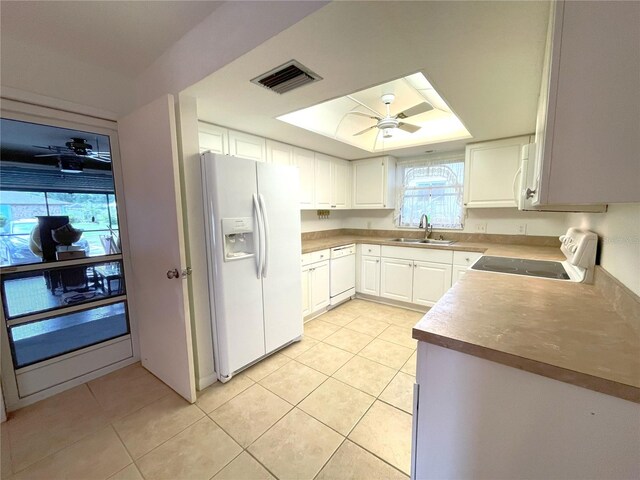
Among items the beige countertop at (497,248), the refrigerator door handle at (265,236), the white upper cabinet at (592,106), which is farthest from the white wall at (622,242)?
the refrigerator door handle at (265,236)

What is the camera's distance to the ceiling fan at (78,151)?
6.13 ft

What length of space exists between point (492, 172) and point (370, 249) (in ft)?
5.48

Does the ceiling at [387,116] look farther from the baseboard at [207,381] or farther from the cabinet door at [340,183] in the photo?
the baseboard at [207,381]

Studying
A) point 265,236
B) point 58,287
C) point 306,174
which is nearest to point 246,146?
point 306,174

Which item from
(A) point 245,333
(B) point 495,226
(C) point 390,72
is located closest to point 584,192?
(C) point 390,72

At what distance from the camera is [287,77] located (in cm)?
154

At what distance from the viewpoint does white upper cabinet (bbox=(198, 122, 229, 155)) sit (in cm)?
221

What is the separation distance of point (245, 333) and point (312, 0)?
6.84ft

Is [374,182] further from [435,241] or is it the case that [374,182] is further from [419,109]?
[419,109]

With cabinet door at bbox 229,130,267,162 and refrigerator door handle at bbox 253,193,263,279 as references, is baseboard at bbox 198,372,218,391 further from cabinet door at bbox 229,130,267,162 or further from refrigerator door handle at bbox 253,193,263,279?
cabinet door at bbox 229,130,267,162

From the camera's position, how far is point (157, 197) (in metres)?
1.75

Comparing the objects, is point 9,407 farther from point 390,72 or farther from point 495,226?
point 495,226

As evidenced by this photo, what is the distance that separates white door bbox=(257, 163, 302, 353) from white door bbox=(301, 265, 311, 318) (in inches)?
13.6

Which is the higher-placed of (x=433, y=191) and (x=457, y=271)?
(x=433, y=191)
